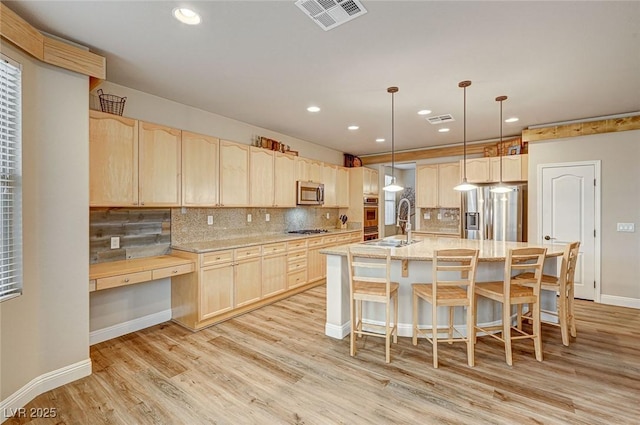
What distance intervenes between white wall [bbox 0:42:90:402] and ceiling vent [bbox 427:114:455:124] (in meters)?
4.02

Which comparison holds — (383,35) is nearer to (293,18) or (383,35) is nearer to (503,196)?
(293,18)

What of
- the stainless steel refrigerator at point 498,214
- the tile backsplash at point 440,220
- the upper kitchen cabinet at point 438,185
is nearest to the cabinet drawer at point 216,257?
the stainless steel refrigerator at point 498,214

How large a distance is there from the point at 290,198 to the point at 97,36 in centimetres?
325

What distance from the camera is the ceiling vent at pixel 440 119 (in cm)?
421

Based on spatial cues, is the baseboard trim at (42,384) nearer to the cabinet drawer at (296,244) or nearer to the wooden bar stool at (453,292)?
the cabinet drawer at (296,244)

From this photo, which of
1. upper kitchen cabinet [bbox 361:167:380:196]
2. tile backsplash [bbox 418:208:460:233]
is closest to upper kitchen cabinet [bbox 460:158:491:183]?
tile backsplash [bbox 418:208:460:233]

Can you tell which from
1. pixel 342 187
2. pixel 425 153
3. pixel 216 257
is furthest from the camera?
pixel 342 187

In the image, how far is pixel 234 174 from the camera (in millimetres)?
4137

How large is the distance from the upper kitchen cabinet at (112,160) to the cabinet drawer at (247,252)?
1262 millimetres

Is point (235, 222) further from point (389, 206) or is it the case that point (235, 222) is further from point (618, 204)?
point (618, 204)

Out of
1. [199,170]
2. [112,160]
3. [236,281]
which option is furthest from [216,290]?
[112,160]

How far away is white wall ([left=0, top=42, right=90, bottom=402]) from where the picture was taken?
2111mm

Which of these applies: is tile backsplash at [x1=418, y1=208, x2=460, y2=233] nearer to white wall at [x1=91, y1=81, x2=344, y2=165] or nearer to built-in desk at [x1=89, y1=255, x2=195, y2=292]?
white wall at [x1=91, y1=81, x2=344, y2=165]

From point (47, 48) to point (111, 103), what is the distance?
86 cm
